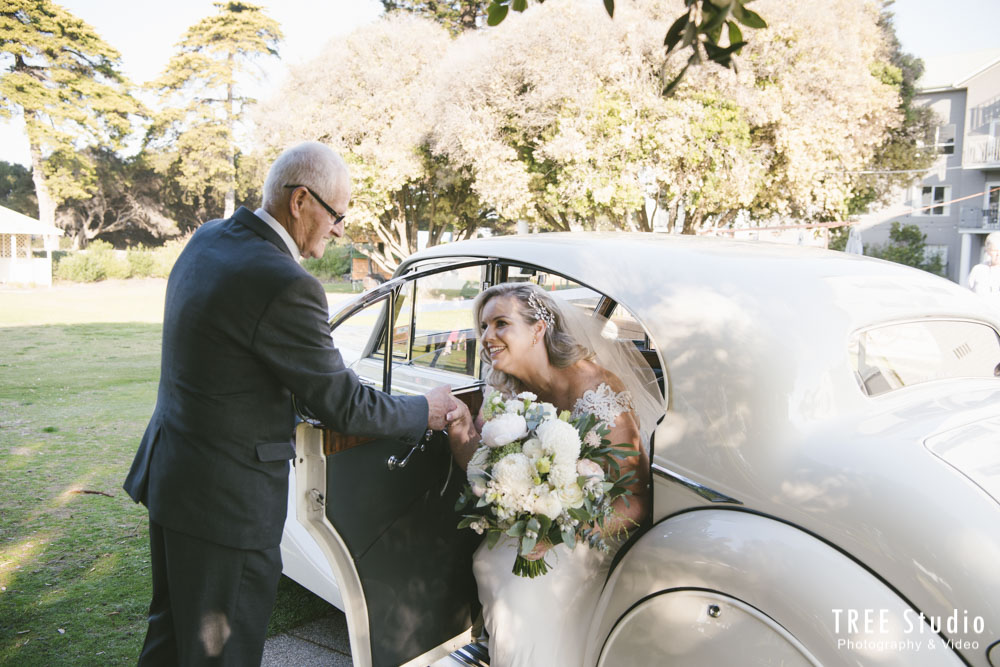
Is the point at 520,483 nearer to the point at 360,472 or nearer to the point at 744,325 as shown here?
the point at 360,472

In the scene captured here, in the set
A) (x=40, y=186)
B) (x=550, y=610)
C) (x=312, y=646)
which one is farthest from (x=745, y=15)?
(x=40, y=186)

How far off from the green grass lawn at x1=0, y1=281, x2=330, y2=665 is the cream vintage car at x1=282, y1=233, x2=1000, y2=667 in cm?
165

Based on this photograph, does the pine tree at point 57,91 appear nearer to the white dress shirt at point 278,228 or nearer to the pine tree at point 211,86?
the pine tree at point 211,86

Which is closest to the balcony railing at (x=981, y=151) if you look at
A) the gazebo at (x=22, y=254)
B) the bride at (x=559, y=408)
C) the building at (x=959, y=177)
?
the building at (x=959, y=177)

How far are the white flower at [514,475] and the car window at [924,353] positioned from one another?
1.07 metres

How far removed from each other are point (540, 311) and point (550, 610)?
3.85 ft

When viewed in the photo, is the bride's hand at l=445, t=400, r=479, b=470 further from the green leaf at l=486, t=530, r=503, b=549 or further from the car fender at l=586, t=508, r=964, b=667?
the car fender at l=586, t=508, r=964, b=667

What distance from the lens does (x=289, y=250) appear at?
231 cm

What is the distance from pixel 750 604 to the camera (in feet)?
5.78

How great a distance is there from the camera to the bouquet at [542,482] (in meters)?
2.20

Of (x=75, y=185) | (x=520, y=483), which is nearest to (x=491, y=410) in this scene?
(x=520, y=483)

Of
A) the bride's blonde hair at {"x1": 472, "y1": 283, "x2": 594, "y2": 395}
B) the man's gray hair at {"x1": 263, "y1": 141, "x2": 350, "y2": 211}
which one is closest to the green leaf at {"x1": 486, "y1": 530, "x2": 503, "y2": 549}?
the bride's blonde hair at {"x1": 472, "y1": 283, "x2": 594, "y2": 395}

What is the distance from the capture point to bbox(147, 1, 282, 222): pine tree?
4016 centimetres

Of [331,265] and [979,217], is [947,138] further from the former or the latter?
[331,265]
